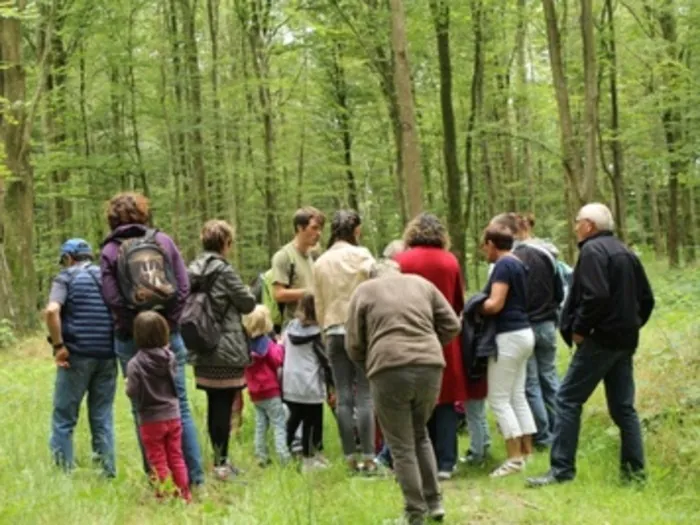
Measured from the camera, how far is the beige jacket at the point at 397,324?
4.64 m

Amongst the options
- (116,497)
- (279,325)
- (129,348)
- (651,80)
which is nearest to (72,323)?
(129,348)

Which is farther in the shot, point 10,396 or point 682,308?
point 682,308

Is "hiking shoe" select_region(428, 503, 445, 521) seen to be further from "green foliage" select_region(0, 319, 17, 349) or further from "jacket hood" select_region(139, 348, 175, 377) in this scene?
"green foliage" select_region(0, 319, 17, 349)

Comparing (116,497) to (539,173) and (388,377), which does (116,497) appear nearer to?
(388,377)

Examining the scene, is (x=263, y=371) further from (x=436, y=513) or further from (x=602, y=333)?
(x=602, y=333)

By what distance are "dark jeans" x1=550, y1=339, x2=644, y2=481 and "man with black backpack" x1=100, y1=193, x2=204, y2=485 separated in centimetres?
268

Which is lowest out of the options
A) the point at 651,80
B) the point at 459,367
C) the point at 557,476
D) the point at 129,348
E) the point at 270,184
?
the point at 557,476

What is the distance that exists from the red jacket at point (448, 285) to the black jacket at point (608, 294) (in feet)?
3.32

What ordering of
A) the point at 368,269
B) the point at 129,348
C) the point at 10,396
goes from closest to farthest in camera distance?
the point at 129,348 → the point at 368,269 → the point at 10,396

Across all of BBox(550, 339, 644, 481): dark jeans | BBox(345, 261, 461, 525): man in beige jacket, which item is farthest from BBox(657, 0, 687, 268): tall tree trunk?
BBox(345, 261, 461, 525): man in beige jacket

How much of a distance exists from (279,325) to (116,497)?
2.64 metres

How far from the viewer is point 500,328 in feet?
19.9

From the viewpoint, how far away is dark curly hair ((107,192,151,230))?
540 centimetres

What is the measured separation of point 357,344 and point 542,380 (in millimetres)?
2837
